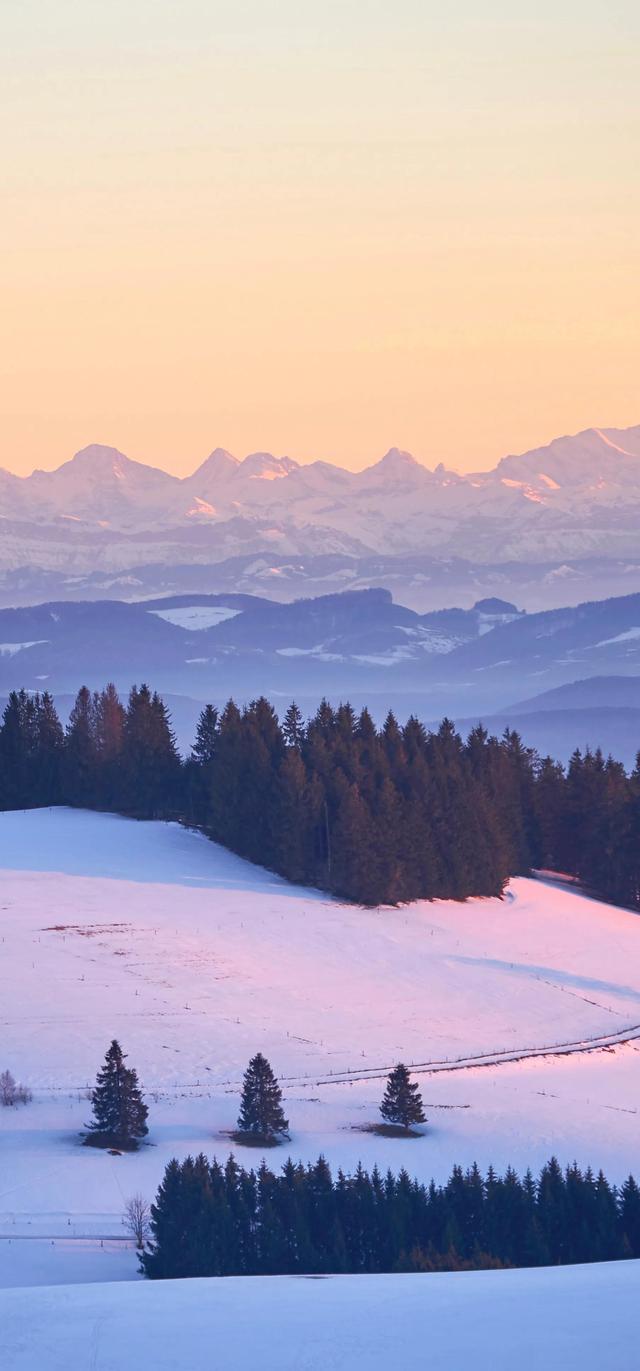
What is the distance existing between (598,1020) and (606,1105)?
19691mm

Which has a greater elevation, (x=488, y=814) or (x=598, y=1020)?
(x=488, y=814)

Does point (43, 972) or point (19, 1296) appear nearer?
point (19, 1296)

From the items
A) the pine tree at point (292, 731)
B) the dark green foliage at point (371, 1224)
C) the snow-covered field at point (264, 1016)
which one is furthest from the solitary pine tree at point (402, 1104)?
the pine tree at point (292, 731)

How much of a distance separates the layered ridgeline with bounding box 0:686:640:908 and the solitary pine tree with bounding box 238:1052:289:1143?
4793 cm

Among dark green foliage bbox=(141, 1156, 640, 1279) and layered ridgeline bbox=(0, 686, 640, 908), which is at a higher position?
layered ridgeline bbox=(0, 686, 640, 908)

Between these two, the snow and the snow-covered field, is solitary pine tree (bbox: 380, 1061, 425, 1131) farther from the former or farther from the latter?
the snow

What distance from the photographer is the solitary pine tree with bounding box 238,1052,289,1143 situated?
5634cm

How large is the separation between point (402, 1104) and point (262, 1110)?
5.08 metres

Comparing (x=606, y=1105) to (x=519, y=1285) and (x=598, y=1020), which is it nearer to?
(x=598, y=1020)

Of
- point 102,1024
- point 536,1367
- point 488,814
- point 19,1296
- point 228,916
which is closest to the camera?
point 536,1367

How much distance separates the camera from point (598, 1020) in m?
83.9

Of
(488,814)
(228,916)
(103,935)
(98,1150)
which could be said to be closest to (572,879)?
(488,814)

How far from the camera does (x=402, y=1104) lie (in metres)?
58.8

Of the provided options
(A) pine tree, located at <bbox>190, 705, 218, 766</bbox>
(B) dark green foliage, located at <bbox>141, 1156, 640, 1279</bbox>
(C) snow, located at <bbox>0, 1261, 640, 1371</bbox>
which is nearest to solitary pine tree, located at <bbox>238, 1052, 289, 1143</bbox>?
(B) dark green foliage, located at <bbox>141, 1156, 640, 1279</bbox>
